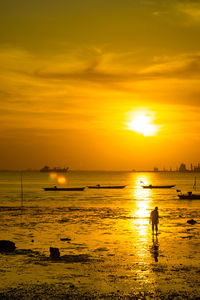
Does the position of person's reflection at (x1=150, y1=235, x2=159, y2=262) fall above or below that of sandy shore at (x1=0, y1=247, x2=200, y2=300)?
below

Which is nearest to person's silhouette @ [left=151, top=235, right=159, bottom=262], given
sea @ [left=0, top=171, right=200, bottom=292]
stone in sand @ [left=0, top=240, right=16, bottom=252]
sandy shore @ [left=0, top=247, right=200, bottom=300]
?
sea @ [left=0, top=171, right=200, bottom=292]

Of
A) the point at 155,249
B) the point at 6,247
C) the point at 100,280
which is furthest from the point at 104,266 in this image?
the point at 6,247

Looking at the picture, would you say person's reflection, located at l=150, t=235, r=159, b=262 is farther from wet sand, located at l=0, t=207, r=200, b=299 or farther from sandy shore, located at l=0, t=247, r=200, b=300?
sandy shore, located at l=0, t=247, r=200, b=300

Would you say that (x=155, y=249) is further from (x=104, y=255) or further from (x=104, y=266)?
(x=104, y=266)

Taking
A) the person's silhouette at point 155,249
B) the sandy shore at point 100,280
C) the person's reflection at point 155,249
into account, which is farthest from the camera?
the person's reflection at point 155,249

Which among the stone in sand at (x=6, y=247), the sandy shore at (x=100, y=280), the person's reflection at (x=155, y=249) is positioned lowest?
the person's reflection at (x=155, y=249)

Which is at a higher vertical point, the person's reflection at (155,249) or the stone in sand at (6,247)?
the stone in sand at (6,247)

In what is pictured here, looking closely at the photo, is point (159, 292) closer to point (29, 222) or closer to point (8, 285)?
point (8, 285)

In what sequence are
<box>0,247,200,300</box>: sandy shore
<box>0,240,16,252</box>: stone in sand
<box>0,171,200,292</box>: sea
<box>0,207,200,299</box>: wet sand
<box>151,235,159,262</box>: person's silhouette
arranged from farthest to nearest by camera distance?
<box>0,240,16,252</box>: stone in sand → <box>151,235,159,262</box>: person's silhouette → <box>0,171,200,292</box>: sea → <box>0,207,200,299</box>: wet sand → <box>0,247,200,300</box>: sandy shore

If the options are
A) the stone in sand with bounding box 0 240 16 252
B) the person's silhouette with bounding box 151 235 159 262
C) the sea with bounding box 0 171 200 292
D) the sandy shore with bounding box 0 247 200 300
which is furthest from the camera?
the stone in sand with bounding box 0 240 16 252

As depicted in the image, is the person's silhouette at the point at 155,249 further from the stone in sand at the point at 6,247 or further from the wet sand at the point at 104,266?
the stone in sand at the point at 6,247

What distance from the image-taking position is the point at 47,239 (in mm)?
33094

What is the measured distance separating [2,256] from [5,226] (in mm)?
16952

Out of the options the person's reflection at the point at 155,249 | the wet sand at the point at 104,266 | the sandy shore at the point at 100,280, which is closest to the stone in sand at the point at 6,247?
the wet sand at the point at 104,266
